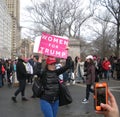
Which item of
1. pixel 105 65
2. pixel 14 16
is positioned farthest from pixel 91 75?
pixel 14 16

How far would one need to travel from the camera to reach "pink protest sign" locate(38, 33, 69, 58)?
9102 mm

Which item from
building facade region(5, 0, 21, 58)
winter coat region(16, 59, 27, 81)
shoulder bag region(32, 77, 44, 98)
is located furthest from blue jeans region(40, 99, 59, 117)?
building facade region(5, 0, 21, 58)

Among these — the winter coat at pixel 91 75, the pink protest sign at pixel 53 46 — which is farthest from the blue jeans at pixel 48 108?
the winter coat at pixel 91 75

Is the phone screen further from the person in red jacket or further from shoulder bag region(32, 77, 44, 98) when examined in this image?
the person in red jacket

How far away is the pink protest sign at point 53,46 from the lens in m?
9.10

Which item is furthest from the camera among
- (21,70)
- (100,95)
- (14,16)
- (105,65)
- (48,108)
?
(14,16)

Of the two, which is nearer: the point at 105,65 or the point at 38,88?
the point at 38,88

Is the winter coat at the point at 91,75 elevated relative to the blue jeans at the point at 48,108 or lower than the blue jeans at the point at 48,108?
elevated

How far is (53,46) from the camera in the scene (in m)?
9.21

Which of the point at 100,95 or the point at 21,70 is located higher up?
the point at 21,70

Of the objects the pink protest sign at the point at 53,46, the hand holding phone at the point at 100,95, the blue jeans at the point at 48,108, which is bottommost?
the blue jeans at the point at 48,108

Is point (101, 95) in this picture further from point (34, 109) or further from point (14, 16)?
point (14, 16)

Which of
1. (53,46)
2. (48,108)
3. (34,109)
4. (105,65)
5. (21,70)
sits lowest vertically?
(34,109)

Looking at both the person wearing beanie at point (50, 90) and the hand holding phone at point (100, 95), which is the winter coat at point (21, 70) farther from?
the hand holding phone at point (100, 95)
